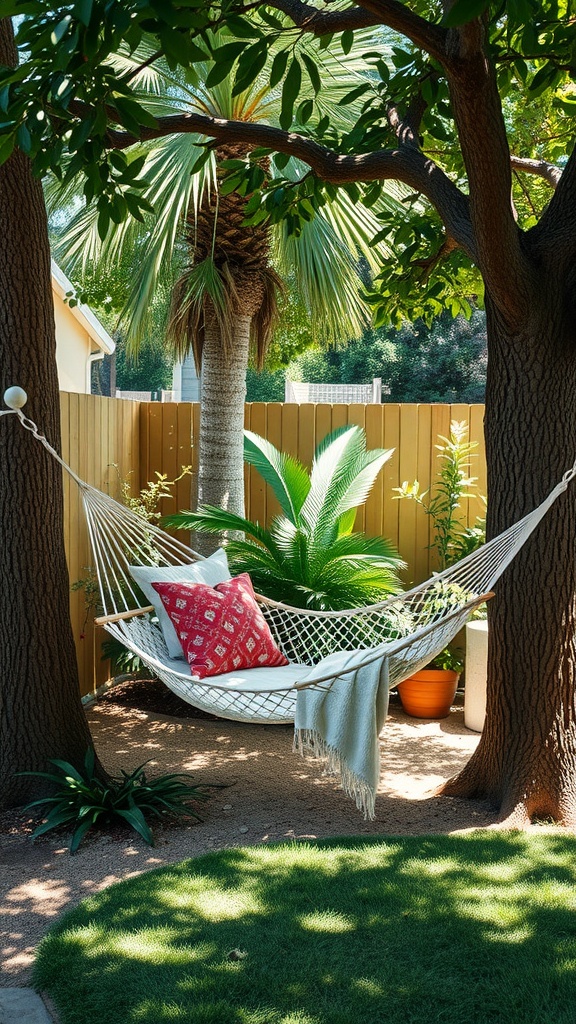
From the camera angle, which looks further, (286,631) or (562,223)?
(286,631)

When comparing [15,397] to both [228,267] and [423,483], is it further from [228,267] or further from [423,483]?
[423,483]

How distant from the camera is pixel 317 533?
15.4ft

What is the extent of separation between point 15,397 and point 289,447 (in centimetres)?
261

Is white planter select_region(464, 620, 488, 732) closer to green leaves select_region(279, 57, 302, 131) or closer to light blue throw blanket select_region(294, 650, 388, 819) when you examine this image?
light blue throw blanket select_region(294, 650, 388, 819)

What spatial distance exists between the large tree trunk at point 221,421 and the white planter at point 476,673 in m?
1.37

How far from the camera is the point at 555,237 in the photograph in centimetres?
296

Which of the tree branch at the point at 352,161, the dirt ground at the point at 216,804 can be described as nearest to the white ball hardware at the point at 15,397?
the tree branch at the point at 352,161

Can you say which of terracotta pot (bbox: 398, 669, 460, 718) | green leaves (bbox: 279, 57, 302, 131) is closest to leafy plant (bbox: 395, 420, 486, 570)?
terracotta pot (bbox: 398, 669, 460, 718)

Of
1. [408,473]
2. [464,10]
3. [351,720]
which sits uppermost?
[464,10]

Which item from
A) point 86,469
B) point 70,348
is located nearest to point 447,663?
point 86,469

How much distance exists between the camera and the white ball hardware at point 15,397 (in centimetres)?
295

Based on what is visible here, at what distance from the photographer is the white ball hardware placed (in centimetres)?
295

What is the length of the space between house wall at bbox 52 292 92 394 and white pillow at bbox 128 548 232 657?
6413mm

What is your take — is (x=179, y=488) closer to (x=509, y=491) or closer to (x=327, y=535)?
(x=327, y=535)
